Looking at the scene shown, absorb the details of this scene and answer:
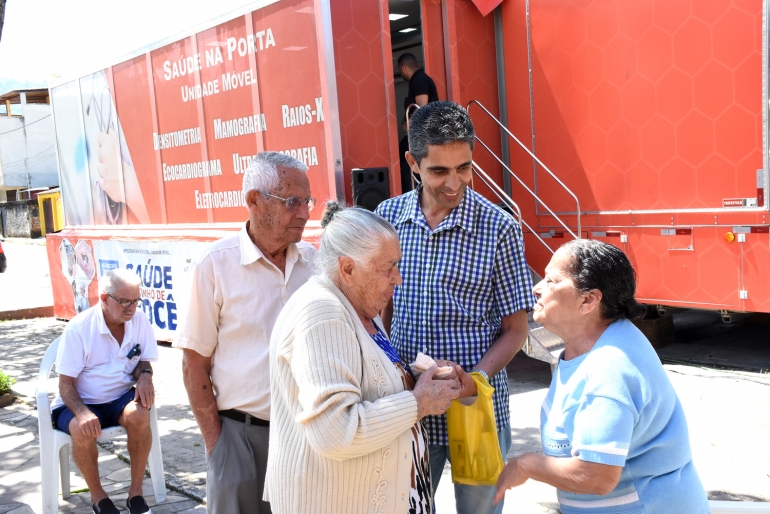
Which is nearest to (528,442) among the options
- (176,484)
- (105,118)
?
(176,484)

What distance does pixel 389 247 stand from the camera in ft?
6.32

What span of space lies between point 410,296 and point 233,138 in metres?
4.95

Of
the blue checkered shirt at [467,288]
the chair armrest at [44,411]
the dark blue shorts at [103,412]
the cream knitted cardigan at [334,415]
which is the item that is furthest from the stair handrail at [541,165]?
the cream knitted cardigan at [334,415]

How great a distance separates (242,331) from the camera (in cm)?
243

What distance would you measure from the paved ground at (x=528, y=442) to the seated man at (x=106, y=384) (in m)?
0.39

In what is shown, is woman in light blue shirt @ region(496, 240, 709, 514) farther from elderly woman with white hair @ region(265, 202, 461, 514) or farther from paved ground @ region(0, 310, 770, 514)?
paved ground @ region(0, 310, 770, 514)

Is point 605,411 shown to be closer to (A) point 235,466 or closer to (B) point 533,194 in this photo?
(A) point 235,466

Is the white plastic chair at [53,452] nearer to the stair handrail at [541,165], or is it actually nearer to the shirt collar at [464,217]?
the shirt collar at [464,217]

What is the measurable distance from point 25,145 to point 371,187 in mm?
40628

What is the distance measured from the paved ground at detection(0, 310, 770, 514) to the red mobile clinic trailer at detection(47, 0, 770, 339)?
78 centimetres

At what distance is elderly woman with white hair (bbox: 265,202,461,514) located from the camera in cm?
171

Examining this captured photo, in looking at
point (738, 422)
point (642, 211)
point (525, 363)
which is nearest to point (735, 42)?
point (642, 211)

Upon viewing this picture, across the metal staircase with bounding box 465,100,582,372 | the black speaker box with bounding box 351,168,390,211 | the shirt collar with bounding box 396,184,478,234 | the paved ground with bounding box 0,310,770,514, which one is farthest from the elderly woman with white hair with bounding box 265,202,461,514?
the black speaker box with bounding box 351,168,390,211

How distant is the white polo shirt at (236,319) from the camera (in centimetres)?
241
